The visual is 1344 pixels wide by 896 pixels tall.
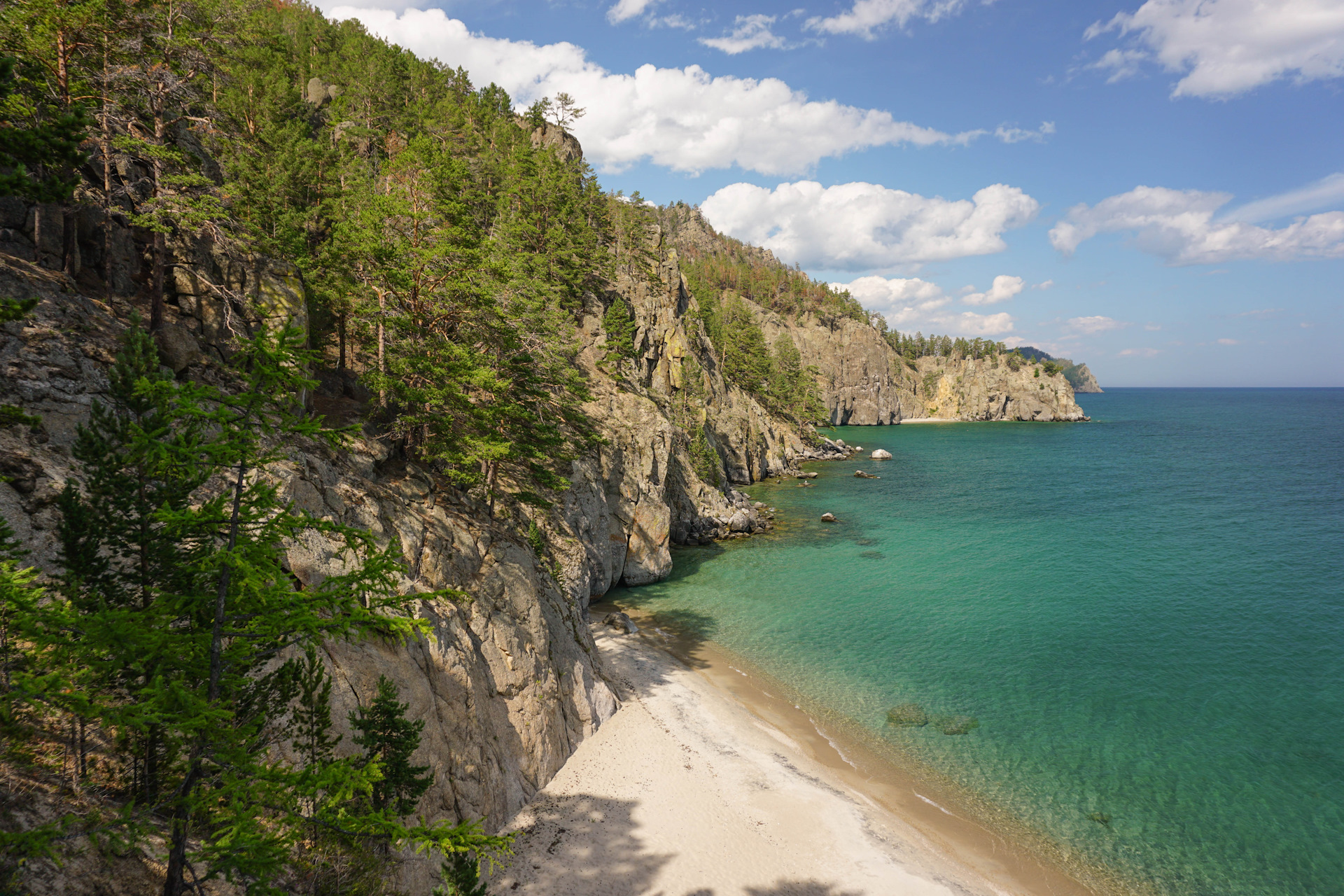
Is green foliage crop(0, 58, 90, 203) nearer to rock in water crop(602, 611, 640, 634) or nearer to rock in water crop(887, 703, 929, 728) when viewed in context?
rock in water crop(602, 611, 640, 634)

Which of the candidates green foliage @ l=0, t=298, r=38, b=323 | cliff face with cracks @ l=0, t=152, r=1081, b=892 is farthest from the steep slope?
green foliage @ l=0, t=298, r=38, b=323

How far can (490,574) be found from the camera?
20.2m

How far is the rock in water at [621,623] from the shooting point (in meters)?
31.5

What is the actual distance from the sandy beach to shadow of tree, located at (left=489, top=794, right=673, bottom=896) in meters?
0.03

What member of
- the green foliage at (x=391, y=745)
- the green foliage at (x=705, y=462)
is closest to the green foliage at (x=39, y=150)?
the green foliage at (x=391, y=745)

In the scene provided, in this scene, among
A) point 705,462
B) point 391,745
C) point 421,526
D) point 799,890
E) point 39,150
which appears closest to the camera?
point 39,150

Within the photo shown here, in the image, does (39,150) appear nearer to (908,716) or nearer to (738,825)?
(738,825)

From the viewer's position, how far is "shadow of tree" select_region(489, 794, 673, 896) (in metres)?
15.0

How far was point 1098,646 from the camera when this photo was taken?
3083 cm

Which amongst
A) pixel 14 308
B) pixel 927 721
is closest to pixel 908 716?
pixel 927 721

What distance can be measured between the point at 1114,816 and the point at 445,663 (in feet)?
75.2

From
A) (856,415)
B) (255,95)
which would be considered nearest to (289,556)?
(255,95)

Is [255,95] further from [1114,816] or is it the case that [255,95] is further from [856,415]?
[856,415]

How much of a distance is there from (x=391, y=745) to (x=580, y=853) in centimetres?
781
